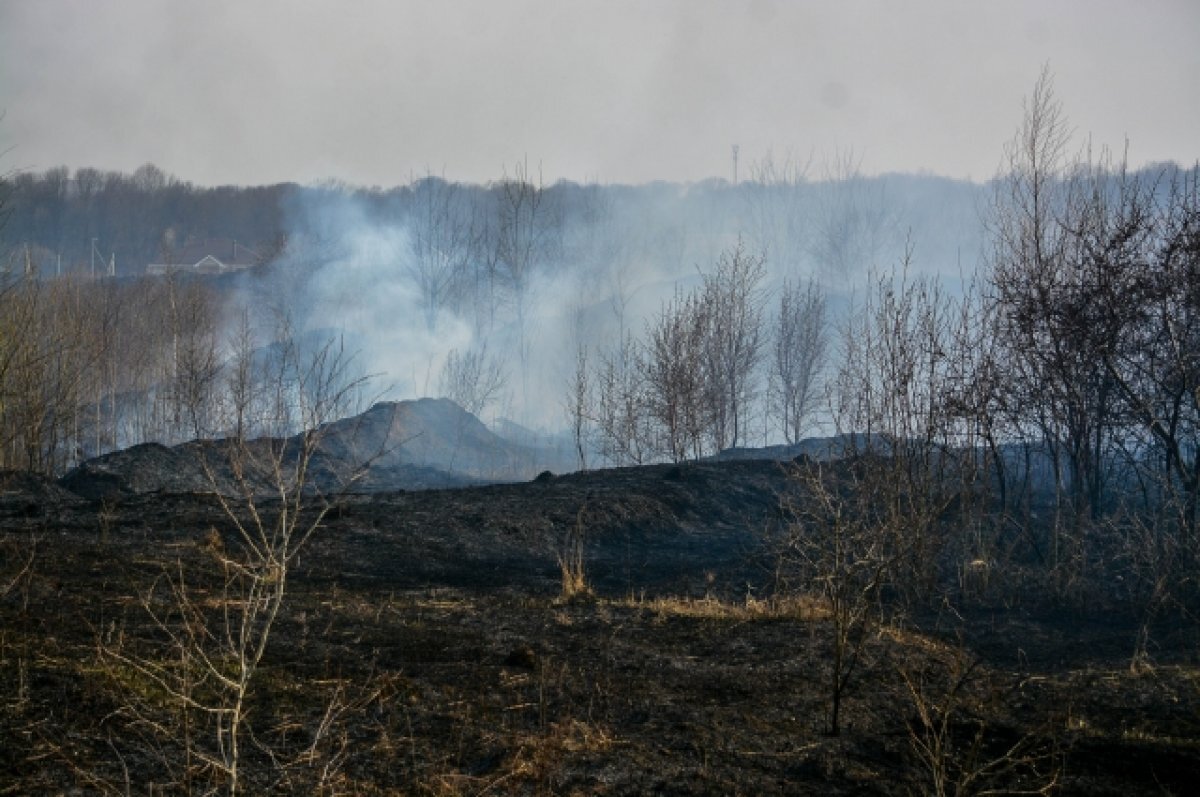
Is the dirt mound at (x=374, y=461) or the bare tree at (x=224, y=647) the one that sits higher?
the dirt mound at (x=374, y=461)

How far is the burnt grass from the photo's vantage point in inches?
178

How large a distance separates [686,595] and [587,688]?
14.5 ft

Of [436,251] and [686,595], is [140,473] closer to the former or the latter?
[686,595]

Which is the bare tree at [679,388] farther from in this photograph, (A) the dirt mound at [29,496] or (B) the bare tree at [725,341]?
(A) the dirt mound at [29,496]

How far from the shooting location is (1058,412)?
12.5 metres

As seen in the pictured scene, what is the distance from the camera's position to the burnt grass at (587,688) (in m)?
4.52

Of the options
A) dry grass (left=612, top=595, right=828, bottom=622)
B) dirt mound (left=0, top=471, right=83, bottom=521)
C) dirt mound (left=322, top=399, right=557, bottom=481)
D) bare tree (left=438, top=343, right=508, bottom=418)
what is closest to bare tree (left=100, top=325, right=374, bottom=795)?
dry grass (left=612, top=595, right=828, bottom=622)

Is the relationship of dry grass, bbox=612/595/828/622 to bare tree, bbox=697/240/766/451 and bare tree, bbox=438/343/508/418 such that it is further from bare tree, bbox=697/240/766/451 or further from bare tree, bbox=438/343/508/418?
bare tree, bbox=438/343/508/418

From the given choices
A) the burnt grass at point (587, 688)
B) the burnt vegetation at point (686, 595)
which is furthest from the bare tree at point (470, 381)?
the burnt grass at point (587, 688)

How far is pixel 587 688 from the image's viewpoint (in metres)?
5.93

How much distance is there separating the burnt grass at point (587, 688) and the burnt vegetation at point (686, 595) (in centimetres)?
3

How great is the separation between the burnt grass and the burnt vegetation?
0.09 ft

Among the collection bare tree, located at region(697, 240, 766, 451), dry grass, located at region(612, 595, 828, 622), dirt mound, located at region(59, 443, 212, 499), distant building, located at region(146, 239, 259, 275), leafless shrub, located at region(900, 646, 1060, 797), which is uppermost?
distant building, located at region(146, 239, 259, 275)

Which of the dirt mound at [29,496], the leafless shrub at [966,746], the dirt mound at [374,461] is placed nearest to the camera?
the leafless shrub at [966,746]
